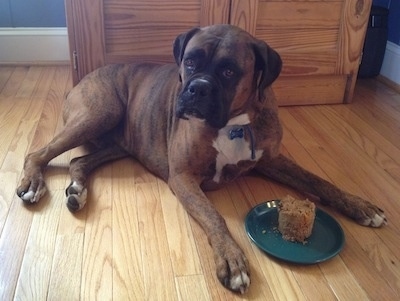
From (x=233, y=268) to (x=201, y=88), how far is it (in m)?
0.61

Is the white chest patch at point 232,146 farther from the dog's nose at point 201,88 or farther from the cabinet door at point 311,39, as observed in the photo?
the cabinet door at point 311,39

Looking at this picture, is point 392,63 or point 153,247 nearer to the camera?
point 153,247

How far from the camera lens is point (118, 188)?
2.03m

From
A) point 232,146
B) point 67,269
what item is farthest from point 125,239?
point 232,146

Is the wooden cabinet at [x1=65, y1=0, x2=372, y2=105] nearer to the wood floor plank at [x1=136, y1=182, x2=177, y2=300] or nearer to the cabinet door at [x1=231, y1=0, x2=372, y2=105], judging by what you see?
the cabinet door at [x1=231, y1=0, x2=372, y2=105]

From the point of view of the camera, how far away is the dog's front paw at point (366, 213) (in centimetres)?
181

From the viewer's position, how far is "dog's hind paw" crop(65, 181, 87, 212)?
72.9 inches

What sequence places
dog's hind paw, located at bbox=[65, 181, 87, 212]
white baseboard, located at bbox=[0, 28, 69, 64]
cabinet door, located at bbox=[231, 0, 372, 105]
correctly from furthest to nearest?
white baseboard, located at bbox=[0, 28, 69, 64], cabinet door, located at bbox=[231, 0, 372, 105], dog's hind paw, located at bbox=[65, 181, 87, 212]

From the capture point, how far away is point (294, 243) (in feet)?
5.56

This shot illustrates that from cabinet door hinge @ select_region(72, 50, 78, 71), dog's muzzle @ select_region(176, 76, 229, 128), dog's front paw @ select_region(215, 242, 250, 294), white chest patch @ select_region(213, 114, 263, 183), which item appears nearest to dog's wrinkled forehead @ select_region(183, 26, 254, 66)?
dog's muzzle @ select_region(176, 76, 229, 128)

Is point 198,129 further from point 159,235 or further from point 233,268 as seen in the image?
point 233,268

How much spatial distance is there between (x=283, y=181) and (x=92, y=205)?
0.81 m

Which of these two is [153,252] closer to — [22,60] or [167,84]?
[167,84]

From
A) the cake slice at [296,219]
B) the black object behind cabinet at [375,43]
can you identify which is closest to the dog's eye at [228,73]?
the cake slice at [296,219]
